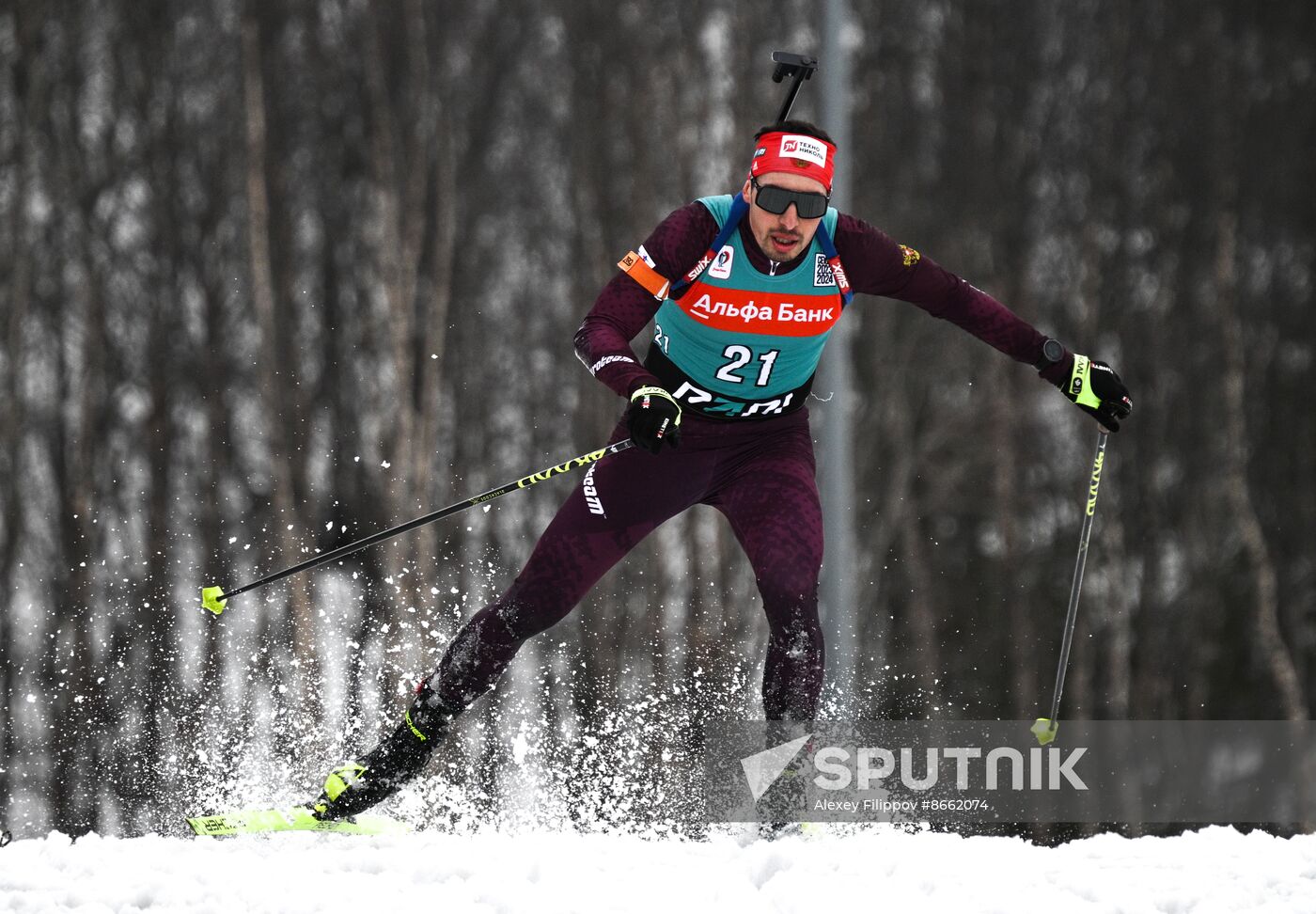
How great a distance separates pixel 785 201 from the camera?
14.7 ft

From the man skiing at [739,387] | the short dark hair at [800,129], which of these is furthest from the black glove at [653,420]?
the short dark hair at [800,129]

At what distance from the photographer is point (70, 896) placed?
11.8 ft

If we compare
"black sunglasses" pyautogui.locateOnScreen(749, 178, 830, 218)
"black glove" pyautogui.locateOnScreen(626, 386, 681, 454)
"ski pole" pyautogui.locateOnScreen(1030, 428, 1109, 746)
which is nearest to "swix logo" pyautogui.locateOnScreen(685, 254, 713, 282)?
"black sunglasses" pyautogui.locateOnScreen(749, 178, 830, 218)

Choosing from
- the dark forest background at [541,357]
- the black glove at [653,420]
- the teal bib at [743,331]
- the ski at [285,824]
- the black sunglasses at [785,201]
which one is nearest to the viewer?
the black glove at [653,420]

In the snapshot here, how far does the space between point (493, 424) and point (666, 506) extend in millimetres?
5102

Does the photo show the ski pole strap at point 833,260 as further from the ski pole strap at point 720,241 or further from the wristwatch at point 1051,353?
the wristwatch at point 1051,353

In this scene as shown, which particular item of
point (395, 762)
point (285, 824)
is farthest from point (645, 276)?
point (285, 824)

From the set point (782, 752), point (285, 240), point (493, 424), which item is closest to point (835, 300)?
point (782, 752)

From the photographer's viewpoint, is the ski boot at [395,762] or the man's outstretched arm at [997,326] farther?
the man's outstretched arm at [997,326]

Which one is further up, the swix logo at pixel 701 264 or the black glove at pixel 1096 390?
the swix logo at pixel 701 264

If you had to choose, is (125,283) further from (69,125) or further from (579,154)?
(579,154)

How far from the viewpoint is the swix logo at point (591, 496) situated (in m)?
4.74

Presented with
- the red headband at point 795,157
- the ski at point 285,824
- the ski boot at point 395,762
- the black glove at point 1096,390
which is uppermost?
the red headband at point 795,157

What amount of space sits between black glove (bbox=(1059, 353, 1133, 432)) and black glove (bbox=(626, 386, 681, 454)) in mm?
1465
